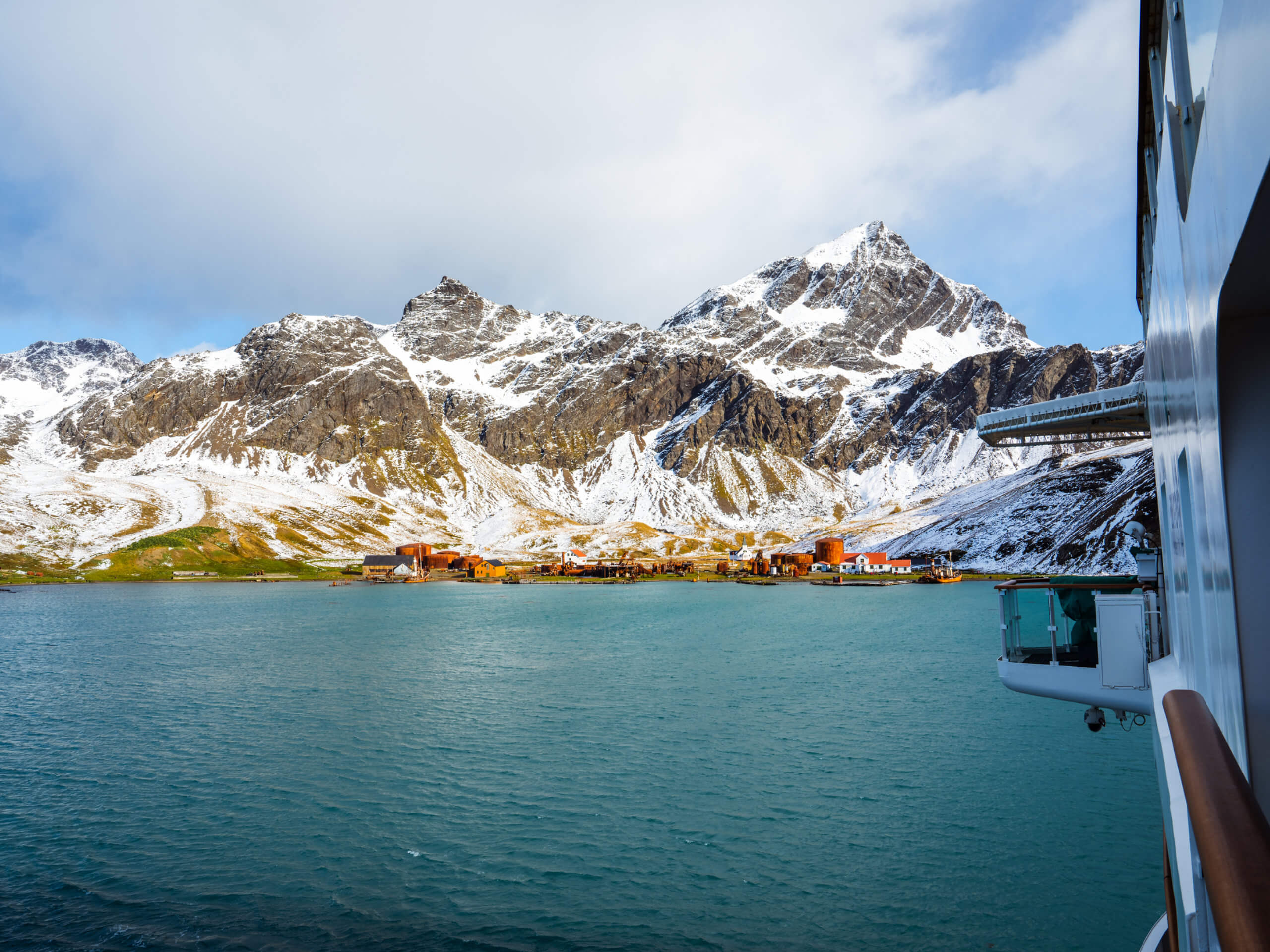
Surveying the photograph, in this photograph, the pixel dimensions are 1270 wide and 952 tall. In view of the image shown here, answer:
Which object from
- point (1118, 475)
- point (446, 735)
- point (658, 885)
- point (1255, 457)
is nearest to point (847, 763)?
point (658, 885)

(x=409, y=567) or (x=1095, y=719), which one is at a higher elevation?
(x=409, y=567)

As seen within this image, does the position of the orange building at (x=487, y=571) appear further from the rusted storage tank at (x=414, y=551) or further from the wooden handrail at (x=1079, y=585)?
the wooden handrail at (x=1079, y=585)

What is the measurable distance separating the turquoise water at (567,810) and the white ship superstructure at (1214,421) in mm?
9664

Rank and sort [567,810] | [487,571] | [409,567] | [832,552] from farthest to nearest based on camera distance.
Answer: [832,552]
[487,571]
[409,567]
[567,810]

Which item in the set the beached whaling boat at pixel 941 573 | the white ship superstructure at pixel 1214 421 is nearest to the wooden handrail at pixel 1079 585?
the white ship superstructure at pixel 1214 421

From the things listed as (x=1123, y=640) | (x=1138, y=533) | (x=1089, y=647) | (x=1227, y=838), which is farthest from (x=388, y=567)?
(x=1227, y=838)

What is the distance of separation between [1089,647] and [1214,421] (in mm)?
15452

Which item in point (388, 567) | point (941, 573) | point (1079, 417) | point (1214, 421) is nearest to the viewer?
point (1214, 421)

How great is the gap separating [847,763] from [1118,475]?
15829cm

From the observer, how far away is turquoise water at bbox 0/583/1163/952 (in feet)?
56.4

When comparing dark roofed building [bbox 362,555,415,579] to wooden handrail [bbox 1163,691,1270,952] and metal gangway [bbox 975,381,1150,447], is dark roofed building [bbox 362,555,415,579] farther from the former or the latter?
wooden handrail [bbox 1163,691,1270,952]

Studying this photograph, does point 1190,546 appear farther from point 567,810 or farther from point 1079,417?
point 1079,417

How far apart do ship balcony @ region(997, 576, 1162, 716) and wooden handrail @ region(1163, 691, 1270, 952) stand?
13706 millimetres

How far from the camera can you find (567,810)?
24.0m
